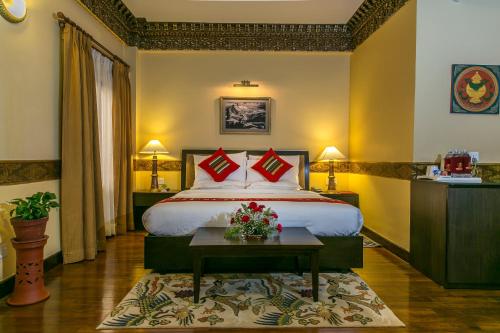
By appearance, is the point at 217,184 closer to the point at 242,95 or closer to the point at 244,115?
the point at 244,115

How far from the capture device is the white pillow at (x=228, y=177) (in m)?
5.02

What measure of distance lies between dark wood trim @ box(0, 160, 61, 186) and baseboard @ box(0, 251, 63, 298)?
878 mm

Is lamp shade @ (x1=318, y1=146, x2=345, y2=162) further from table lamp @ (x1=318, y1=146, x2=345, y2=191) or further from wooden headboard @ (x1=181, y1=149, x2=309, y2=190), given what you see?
wooden headboard @ (x1=181, y1=149, x2=309, y2=190)

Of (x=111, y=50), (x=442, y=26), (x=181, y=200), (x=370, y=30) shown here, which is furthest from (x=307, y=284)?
(x=111, y=50)

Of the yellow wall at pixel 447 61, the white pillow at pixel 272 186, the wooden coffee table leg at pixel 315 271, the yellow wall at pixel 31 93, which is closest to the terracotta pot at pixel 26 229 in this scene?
the yellow wall at pixel 31 93

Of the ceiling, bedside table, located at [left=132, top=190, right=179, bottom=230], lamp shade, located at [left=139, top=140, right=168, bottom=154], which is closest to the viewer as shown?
the ceiling

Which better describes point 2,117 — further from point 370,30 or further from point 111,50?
point 370,30

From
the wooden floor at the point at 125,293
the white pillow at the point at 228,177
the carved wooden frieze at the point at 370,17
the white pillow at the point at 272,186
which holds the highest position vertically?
the carved wooden frieze at the point at 370,17

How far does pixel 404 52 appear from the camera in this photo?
396 cm

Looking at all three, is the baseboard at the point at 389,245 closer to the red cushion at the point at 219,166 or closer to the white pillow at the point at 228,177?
the white pillow at the point at 228,177

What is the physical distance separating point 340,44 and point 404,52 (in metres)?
2.04

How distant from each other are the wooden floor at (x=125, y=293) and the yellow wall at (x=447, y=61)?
1.47 m

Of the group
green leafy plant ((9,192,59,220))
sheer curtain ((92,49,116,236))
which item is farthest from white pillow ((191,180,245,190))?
green leafy plant ((9,192,59,220))

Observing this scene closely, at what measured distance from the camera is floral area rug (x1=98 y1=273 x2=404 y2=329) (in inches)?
95.0
